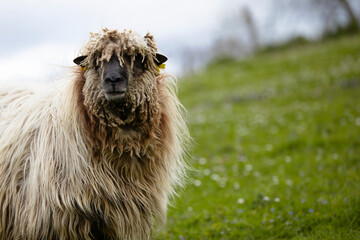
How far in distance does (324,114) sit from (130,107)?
8116mm

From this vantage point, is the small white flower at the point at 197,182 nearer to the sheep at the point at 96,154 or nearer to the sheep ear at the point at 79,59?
the sheep at the point at 96,154

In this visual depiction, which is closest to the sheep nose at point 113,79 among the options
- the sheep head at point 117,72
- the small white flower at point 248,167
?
the sheep head at point 117,72

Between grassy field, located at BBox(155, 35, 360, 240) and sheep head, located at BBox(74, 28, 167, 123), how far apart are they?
104 centimetres

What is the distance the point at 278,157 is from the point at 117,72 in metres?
5.62

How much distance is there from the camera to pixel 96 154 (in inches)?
142

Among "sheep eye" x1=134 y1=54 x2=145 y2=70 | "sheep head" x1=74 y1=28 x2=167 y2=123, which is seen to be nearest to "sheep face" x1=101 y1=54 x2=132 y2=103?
"sheep head" x1=74 y1=28 x2=167 y2=123

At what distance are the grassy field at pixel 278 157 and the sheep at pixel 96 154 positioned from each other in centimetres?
81

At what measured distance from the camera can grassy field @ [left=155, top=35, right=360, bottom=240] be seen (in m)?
4.84

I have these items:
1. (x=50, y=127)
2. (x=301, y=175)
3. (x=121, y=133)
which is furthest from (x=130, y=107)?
(x=301, y=175)

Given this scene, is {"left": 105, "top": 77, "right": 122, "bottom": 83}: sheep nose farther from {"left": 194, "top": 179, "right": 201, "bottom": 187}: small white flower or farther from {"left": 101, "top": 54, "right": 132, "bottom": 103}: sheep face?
{"left": 194, "top": 179, "right": 201, "bottom": 187}: small white flower

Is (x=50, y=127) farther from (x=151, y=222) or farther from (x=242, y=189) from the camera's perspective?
(x=242, y=189)

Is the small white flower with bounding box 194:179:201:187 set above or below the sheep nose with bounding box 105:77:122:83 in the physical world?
below

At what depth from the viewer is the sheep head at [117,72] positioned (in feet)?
11.0

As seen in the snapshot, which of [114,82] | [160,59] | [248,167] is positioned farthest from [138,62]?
[248,167]
